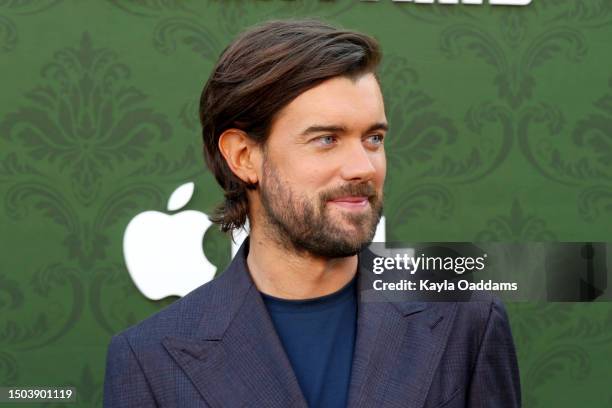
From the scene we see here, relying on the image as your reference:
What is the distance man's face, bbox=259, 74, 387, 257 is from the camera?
147 cm

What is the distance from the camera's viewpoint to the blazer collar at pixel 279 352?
1470 mm

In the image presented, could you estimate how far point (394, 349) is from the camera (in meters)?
1.52

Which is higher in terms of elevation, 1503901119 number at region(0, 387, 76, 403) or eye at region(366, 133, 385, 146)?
eye at region(366, 133, 385, 146)

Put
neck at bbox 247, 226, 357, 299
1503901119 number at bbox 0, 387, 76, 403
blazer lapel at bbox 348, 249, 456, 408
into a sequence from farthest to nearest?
1503901119 number at bbox 0, 387, 76, 403 < neck at bbox 247, 226, 357, 299 < blazer lapel at bbox 348, 249, 456, 408

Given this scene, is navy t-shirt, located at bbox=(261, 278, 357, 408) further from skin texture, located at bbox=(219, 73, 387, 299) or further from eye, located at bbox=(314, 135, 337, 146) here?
eye, located at bbox=(314, 135, 337, 146)

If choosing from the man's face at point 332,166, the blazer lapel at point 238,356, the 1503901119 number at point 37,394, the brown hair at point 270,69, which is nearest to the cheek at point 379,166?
the man's face at point 332,166

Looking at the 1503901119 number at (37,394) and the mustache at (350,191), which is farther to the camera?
the 1503901119 number at (37,394)

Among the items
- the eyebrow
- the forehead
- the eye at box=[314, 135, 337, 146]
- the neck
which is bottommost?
the neck

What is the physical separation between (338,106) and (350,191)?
0.14 meters

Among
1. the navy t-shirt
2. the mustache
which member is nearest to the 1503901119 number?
the navy t-shirt

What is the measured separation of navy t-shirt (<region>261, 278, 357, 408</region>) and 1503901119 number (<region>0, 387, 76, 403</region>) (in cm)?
127

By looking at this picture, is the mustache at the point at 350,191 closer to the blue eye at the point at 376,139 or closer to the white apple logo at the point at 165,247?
the blue eye at the point at 376,139

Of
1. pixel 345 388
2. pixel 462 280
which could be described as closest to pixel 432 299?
pixel 462 280

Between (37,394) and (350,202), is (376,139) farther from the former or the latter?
(37,394)
